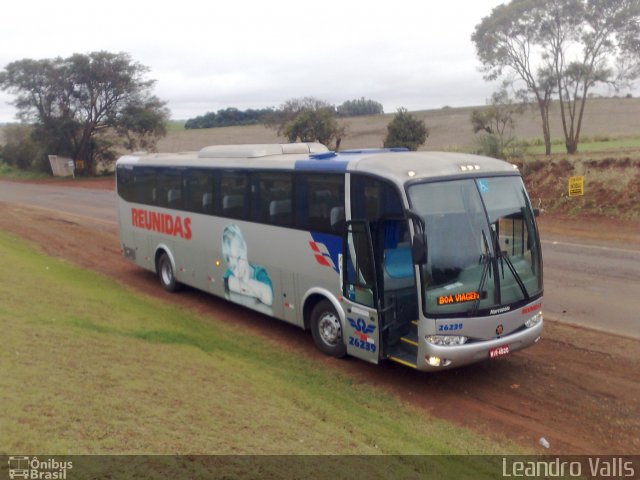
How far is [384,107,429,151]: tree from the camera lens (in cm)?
3762

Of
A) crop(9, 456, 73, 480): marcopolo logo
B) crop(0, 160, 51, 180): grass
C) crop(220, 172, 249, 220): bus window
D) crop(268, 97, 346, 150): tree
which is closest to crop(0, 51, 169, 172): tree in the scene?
crop(0, 160, 51, 180): grass

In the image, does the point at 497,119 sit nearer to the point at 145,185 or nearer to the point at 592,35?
the point at 592,35

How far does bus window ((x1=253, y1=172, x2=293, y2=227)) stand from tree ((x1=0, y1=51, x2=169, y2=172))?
151 feet

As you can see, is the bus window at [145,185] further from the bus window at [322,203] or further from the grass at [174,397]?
the bus window at [322,203]

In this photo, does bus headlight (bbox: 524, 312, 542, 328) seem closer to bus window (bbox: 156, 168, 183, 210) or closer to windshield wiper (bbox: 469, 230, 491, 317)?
windshield wiper (bbox: 469, 230, 491, 317)

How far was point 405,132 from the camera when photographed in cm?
3772

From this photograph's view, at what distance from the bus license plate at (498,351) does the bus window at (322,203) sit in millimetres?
2538

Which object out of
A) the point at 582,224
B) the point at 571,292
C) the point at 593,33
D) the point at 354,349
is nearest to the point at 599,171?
the point at 582,224

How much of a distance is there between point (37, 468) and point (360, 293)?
16.4ft

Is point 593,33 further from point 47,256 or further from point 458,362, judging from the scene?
point 458,362

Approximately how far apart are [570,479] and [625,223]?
17642mm

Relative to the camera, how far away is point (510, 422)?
7949 mm

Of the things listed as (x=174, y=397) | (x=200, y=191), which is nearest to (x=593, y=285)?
(x=200, y=191)

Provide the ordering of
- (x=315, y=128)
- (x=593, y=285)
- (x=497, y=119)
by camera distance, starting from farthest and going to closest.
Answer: (x=315, y=128) → (x=497, y=119) → (x=593, y=285)
